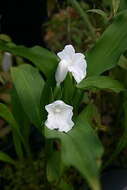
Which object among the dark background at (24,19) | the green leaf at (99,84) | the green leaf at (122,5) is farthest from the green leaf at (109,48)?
the dark background at (24,19)

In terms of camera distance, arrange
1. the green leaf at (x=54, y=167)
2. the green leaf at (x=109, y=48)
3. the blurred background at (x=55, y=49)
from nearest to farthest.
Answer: the green leaf at (x=109, y=48) → the green leaf at (x=54, y=167) → the blurred background at (x=55, y=49)

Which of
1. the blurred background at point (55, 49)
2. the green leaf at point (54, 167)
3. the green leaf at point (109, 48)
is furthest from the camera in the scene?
the blurred background at point (55, 49)

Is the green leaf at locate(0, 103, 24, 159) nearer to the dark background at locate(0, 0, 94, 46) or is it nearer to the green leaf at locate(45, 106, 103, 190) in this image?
the green leaf at locate(45, 106, 103, 190)

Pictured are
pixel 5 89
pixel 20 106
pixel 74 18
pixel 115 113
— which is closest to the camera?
pixel 20 106

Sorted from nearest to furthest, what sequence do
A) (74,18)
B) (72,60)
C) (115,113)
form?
(72,60) → (115,113) → (74,18)

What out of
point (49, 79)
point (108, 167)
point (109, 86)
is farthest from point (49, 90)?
point (108, 167)

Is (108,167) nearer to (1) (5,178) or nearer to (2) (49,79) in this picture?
(1) (5,178)

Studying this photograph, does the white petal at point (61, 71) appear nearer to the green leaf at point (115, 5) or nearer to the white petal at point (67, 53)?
the white petal at point (67, 53)

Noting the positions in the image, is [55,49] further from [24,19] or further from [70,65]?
[70,65]
